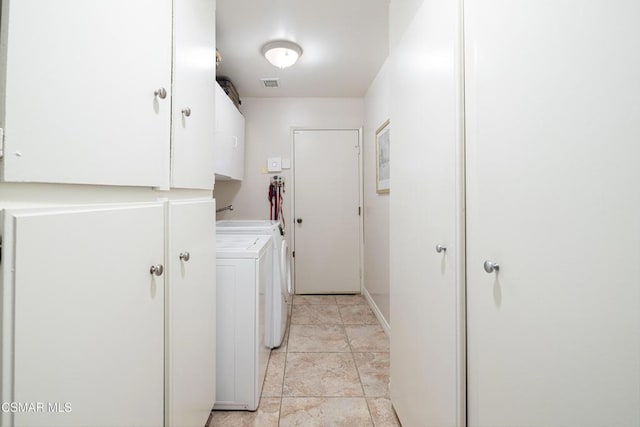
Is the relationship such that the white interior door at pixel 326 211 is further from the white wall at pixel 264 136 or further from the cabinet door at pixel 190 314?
the cabinet door at pixel 190 314

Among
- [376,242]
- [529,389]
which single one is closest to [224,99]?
[376,242]

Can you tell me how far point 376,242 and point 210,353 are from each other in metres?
1.99

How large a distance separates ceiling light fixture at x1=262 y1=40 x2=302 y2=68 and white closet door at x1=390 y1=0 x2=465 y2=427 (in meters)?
1.12

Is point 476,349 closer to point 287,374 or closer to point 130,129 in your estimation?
point 130,129

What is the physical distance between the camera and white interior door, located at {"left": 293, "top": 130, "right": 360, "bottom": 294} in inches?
137

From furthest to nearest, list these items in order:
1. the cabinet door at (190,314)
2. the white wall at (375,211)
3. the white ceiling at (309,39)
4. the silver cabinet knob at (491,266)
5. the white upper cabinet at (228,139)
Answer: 1. the white wall at (375,211)
2. the white upper cabinet at (228,139)
3. the white ceiling at (309,39)
4. the cabinet door at (190,314)
5. the silver cabinet knob at (491,266)

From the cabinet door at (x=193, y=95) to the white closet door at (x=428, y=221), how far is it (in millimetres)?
889

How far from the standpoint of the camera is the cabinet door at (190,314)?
969 mm

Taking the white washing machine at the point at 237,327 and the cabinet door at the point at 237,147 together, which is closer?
the white washing machine at the point at 237,327

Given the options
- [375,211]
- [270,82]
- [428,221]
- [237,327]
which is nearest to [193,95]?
[428,221]

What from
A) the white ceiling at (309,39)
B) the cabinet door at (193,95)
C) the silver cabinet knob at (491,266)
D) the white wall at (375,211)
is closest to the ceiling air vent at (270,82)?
the white ceiling at (309,39)

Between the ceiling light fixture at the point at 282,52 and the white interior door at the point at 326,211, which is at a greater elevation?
the ceiling light fixture at the point at 282,52

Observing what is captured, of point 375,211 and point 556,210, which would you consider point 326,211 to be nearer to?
point 375,211

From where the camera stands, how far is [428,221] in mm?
1093
